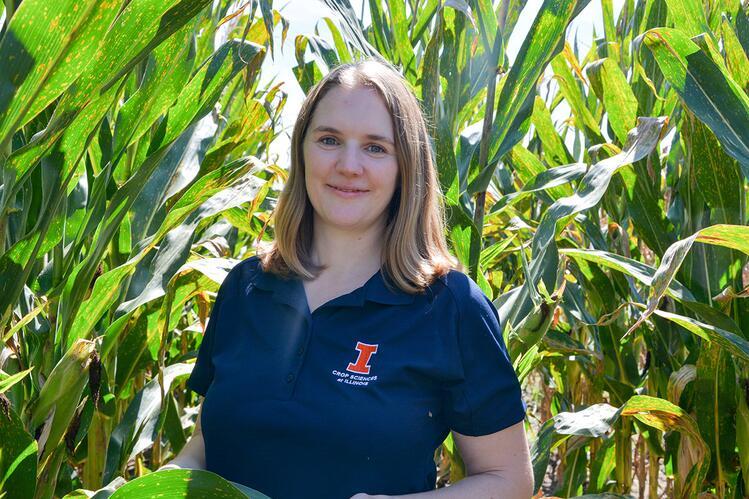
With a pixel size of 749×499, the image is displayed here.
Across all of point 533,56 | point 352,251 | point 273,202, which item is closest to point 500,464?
point 352,251

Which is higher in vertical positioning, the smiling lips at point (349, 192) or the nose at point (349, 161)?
the nose at point (349, 161)

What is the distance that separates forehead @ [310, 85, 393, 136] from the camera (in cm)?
115

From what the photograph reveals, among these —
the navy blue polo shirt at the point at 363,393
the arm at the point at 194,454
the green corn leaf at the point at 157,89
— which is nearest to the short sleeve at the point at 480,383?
the navy blue polo shirt at the point at 363,393

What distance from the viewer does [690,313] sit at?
156cm

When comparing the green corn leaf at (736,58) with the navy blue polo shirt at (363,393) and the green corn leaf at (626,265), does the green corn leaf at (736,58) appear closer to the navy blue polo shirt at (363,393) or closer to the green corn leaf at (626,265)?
the green corn leaf at (626,265)

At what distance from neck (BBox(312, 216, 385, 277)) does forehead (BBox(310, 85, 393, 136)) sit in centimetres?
15

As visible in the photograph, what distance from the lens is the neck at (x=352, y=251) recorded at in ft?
3.95

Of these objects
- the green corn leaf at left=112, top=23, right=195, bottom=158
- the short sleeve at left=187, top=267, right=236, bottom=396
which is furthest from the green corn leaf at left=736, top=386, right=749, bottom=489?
the green corn leaf at left=112, top=23, right=195, bottom=158

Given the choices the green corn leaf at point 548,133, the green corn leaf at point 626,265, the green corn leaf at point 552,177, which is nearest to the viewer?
the green corn leaf at point 626,265

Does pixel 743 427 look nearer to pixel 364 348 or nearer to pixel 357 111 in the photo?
pixel 364 348

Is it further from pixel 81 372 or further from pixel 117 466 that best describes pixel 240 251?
pixel 81 372

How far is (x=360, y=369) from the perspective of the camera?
1.08m

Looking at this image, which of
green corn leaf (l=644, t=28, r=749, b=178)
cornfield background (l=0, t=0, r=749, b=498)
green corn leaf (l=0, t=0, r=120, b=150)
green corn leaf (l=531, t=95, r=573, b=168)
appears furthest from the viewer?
green corn leaf (l=531, t=95, r=573, b=168)

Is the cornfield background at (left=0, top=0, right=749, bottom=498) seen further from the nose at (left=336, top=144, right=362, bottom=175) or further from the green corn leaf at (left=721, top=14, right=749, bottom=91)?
the nose at (left=336, top=144, right=362, bottom=175)
